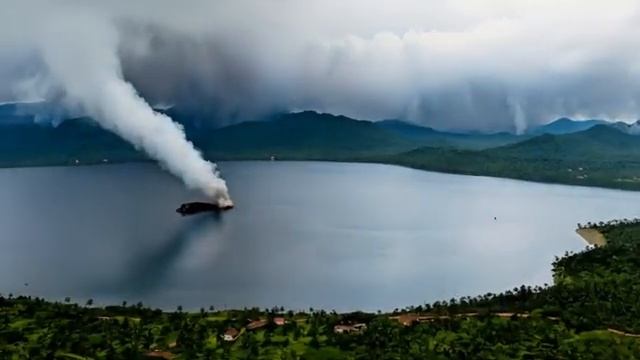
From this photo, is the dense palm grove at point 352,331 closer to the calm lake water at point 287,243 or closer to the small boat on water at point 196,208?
the calm lake water at point 287,243

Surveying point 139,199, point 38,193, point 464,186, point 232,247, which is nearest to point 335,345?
point 232,247

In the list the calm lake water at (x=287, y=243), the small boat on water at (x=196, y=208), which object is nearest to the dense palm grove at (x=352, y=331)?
the calm lake water at (x=287, y=243)

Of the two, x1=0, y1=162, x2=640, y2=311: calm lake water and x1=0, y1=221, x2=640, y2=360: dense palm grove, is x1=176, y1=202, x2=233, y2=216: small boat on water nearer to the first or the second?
x1=0, y1=162, x2=640, y2=311: calm lake water

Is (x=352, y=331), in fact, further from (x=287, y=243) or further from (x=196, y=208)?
(x=196, y=208)

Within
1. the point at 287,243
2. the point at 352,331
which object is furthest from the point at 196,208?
Answer: the point at 352,331

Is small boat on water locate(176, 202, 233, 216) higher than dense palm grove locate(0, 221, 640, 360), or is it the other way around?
small boat on water locate(176, 202, 233, 216)

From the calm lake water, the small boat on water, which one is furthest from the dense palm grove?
the small boat on water
